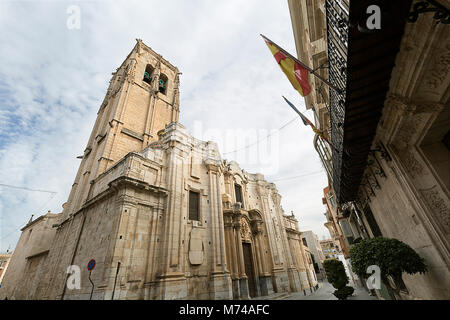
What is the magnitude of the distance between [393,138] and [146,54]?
30.0 metres

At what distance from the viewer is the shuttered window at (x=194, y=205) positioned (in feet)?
46.0

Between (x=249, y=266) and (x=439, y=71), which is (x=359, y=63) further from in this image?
(x=249, y=266)

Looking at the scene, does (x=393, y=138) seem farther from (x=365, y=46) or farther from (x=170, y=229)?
(x=170, y=229)

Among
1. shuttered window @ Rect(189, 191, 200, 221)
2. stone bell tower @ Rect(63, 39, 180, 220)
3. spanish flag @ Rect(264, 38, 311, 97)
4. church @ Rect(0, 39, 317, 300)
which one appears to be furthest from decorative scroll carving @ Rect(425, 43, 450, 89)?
stone bell tower @ Rect(63, 39, 180, 220)

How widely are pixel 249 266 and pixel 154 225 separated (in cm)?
1038

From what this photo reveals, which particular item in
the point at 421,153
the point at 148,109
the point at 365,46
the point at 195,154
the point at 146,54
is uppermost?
the point at 146,54

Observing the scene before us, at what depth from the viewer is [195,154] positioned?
54.4 ft

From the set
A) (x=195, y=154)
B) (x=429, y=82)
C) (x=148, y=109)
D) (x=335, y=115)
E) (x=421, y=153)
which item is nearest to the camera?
(x=429, y=82)

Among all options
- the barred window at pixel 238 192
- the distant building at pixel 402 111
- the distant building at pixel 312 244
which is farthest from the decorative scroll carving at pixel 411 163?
the distant building at pixel 312 244

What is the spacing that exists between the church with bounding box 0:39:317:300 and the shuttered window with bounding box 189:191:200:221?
8 centimetres

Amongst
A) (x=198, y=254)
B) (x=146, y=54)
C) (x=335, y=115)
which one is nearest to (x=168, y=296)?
(x=198, y=254)

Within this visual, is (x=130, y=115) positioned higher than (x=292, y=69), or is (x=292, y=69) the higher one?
(x=130, y=115)

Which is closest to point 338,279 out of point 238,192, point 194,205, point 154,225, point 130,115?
point 238,192

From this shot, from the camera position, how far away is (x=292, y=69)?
580 cm
